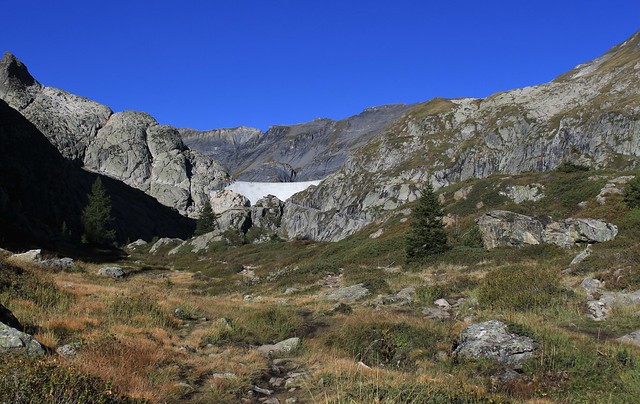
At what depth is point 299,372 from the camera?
956cm

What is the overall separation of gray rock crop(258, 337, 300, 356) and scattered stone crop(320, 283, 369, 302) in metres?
9.90

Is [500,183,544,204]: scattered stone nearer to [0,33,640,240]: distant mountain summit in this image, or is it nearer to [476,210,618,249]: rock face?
[476,210,618,249]: rock face

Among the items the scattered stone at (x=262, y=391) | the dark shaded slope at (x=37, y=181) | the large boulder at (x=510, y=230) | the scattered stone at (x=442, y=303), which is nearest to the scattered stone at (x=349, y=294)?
the scattered stone at (x=442, y=303)

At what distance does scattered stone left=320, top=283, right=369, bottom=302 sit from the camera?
22469 mm

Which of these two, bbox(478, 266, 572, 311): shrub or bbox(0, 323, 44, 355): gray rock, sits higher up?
bbox(0, 323, 44, 355): gray rock

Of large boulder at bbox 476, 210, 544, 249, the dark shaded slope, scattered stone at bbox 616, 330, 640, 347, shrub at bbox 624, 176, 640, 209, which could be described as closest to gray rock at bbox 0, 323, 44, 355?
scattered stone at bbox 616, 330, 640, 347

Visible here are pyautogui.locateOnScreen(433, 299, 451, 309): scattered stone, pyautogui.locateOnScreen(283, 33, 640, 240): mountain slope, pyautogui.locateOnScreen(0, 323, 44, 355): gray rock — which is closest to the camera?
pyautogui.locateOnScreen(0, 323, 44, 355): gray rock

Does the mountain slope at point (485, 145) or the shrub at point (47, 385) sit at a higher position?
the mountain slope at point (485, 145)

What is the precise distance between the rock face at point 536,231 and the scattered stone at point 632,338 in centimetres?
1731

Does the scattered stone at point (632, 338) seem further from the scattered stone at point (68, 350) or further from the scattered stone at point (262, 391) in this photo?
the scattered stone at point (68, 350)

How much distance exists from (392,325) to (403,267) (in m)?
20.0

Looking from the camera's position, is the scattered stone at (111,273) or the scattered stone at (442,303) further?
the scattered stone at (111,273)

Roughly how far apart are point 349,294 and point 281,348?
11910mm

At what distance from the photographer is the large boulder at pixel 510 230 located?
30594mm
